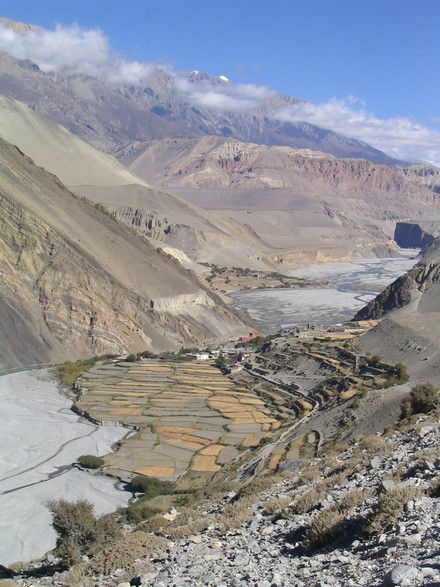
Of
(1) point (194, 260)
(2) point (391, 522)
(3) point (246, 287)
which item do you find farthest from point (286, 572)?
(1) point (194, 260)

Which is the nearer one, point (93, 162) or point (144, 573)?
point (144, 573)

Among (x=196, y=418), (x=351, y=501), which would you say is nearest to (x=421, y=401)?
(x=351, y=501)

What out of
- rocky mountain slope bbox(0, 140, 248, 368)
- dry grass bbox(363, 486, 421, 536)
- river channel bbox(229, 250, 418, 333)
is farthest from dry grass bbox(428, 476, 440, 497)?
river channel bbox(229, 250, 418, 333)

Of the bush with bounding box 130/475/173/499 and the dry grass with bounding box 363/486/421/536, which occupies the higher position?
the dry grass with bounding box 363/486/421/536

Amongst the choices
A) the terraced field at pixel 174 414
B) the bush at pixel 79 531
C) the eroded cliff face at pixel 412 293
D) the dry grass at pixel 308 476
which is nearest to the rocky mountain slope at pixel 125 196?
the eroded cliff face at pixel 412 293

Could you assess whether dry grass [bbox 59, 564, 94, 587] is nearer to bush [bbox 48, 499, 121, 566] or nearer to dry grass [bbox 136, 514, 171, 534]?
bush [bbox 48, 499, 121, 566]

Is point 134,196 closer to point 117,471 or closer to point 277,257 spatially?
point 277,257

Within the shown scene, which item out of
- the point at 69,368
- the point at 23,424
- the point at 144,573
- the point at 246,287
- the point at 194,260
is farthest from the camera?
the point at 194,260

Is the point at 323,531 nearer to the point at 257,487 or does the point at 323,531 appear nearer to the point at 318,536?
the point at 318,536
